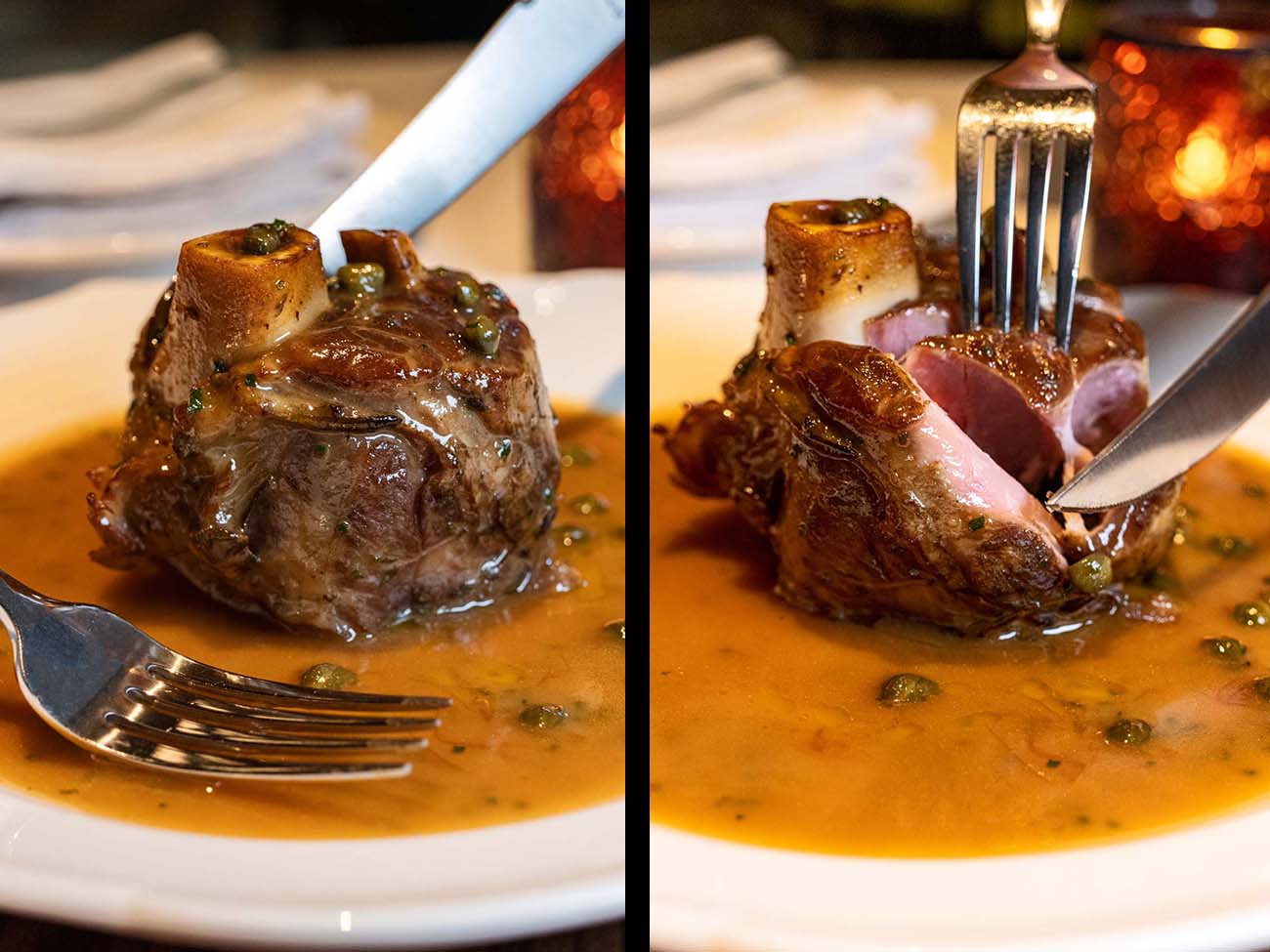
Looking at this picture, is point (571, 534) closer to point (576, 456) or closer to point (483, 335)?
point (576, 456)

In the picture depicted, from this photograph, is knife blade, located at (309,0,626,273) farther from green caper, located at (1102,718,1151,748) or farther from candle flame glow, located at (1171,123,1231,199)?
candle flame glow, located at (1171,123,1231,199)

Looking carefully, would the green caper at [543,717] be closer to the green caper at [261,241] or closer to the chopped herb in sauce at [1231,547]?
the green caper at [261,241]

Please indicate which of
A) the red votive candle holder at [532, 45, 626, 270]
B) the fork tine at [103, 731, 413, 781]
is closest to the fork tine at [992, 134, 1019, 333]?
the fork tine at [103, 731, 413, 781]

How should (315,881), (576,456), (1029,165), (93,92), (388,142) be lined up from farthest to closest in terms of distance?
(388,142) < (93,92) < (576,456) < (1029,165) < (315,881)

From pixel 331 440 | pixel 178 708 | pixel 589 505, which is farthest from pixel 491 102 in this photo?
pixel 178 708

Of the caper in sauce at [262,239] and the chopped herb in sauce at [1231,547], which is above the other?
the caper in sauce at [262,239]

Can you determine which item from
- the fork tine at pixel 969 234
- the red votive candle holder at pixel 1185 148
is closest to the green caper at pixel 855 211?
the fork tine at pixel 969 234
